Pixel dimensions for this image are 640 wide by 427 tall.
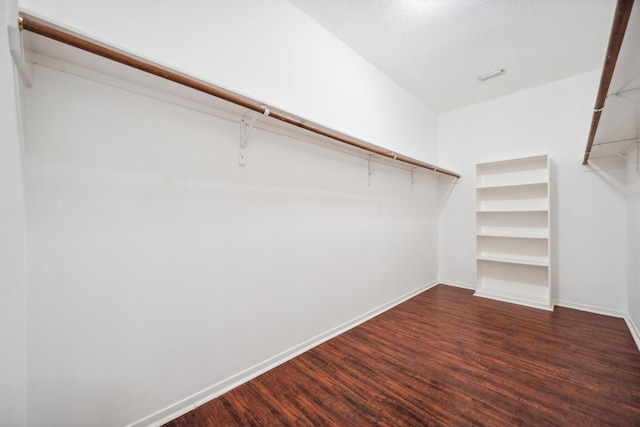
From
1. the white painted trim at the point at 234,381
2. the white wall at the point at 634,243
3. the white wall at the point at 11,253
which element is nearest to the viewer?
the white wall at the point at 11,253

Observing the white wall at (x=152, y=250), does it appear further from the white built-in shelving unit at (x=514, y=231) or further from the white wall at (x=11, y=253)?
the white built-in shelving unit at (x=514, y=231)

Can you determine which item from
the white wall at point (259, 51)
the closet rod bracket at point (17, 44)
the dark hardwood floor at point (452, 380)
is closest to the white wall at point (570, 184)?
the dark hardwood floor at point (452, 380)

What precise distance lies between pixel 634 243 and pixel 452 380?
7.97ft

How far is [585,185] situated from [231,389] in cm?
425

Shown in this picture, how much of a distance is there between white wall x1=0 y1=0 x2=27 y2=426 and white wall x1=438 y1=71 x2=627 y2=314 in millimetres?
4416

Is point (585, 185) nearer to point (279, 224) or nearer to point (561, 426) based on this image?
point (561, 426)

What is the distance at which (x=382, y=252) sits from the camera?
284 centimetres

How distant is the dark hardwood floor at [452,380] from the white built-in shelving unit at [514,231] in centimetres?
69

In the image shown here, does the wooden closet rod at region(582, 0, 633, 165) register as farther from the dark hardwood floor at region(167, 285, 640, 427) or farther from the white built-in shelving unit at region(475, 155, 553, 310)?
the white built-in shelving unit at region(475, 155, 553, 310)

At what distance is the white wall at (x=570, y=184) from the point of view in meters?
2.78

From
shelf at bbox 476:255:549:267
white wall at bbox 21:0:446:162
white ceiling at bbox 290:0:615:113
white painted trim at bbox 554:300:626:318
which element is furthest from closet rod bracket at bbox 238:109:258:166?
white painted trim at bbox 554:300:626:318

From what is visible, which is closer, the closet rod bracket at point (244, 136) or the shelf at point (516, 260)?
the closet rod bracket at point (244, 136)

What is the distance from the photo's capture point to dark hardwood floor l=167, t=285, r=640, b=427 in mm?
1354

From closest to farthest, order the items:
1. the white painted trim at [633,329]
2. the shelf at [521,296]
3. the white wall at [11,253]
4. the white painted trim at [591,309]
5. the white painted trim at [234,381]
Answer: the white wall at [11,253] < the white painted trim at [234,381] < the white painted trim at [633,329] < the white painted trim at [591,309] < the shelf at [521,296]
